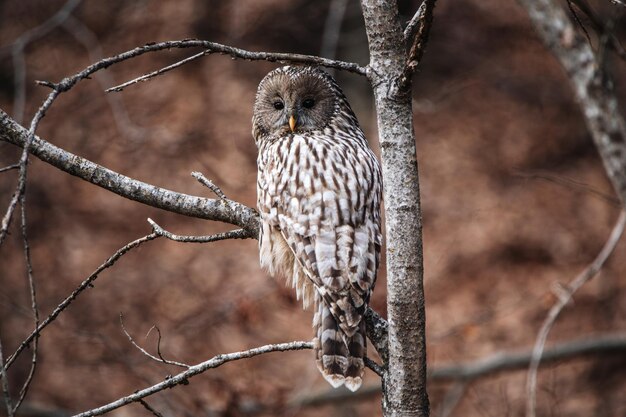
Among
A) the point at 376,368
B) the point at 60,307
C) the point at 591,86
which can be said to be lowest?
the point at 376,368

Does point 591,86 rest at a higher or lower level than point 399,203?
higher

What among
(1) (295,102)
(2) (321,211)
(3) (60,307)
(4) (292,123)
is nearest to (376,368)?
(2) (321,211)

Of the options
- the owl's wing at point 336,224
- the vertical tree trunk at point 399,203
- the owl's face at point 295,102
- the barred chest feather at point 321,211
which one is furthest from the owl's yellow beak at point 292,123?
the vertical tree trunk at point 399,203

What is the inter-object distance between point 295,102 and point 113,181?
135 centimetres

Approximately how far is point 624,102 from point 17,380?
6.26 meters

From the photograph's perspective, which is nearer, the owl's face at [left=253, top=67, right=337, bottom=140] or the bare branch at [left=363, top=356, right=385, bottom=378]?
the bare branch at [left=363, top=356, right=385, bottom=378]

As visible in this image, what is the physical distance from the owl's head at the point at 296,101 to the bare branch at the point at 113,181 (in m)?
0.98

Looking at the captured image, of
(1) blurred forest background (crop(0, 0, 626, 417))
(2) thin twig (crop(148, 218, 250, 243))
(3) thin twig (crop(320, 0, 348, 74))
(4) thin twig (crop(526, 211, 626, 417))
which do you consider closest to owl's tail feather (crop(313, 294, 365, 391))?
(2) thin twig (crop(148, 218, 250, 243))

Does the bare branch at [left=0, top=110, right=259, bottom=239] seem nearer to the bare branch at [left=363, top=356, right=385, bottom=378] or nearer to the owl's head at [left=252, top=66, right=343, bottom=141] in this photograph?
the bare branch at [left=363, top=356, right=385, bottom=378]

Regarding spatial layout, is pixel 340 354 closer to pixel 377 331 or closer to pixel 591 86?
pixel 377 331

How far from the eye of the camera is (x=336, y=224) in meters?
3.53

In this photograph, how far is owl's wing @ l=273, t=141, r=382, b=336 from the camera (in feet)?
10.9

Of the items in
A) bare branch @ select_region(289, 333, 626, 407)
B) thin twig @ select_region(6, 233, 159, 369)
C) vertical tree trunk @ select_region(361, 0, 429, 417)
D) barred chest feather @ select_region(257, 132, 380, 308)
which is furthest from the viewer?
bare branch @ select_region(289, 333, 626, 407)

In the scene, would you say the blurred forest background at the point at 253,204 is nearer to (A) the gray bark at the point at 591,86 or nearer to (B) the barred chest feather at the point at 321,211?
(B) the barred chest feather at the point at 321,211
